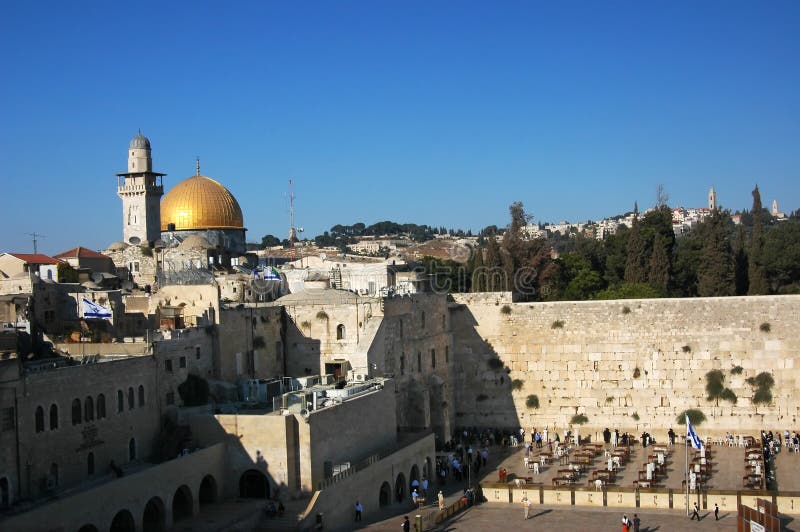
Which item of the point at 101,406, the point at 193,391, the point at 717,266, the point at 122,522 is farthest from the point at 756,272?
the point at 122,522

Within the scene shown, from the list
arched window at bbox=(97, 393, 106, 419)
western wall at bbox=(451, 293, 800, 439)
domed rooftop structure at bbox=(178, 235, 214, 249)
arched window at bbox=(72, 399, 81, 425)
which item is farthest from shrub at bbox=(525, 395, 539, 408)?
arched window at bbox=(72, 399, 81, 425)

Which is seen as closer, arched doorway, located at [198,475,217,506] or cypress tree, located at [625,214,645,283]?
arched doorway, located at [198,475,217,506]

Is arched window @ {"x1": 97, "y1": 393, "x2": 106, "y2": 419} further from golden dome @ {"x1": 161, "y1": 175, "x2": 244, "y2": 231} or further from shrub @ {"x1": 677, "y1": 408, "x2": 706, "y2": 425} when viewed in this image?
golden dome @ {"x1": 161, "y1": 175, "x2": 244, "y2": 231}

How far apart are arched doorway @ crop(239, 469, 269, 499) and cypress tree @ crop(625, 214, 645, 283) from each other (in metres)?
24.3

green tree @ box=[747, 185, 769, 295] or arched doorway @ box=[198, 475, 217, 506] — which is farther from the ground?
green tree @ box=[747, 185, 769, 295]

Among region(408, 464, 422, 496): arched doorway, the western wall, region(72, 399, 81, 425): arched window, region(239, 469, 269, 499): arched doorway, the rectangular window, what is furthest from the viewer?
the western wall

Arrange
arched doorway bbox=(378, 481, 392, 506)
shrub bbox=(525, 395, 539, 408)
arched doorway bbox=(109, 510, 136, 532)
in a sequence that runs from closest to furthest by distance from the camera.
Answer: arched doorway bbox=(109, 510, 136, 532) < arched doorway bbox=(378, 481, 392, 506) < shrub bbox=(525, 395, 539, 408)

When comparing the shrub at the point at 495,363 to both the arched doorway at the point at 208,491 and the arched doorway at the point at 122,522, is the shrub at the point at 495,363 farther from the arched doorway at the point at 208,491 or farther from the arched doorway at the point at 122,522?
the arched doorway at the point at 122,522

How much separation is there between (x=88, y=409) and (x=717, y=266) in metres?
28.7

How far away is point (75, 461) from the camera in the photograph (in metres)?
20.7

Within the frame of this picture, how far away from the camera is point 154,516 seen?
2128cm

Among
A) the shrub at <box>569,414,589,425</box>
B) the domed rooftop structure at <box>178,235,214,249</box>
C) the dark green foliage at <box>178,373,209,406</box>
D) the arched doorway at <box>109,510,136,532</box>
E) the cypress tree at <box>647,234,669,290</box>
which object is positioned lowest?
the shrub at <box>569,414,589,425</box>

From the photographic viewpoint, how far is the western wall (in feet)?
109

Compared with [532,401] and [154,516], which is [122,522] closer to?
[154,516]
